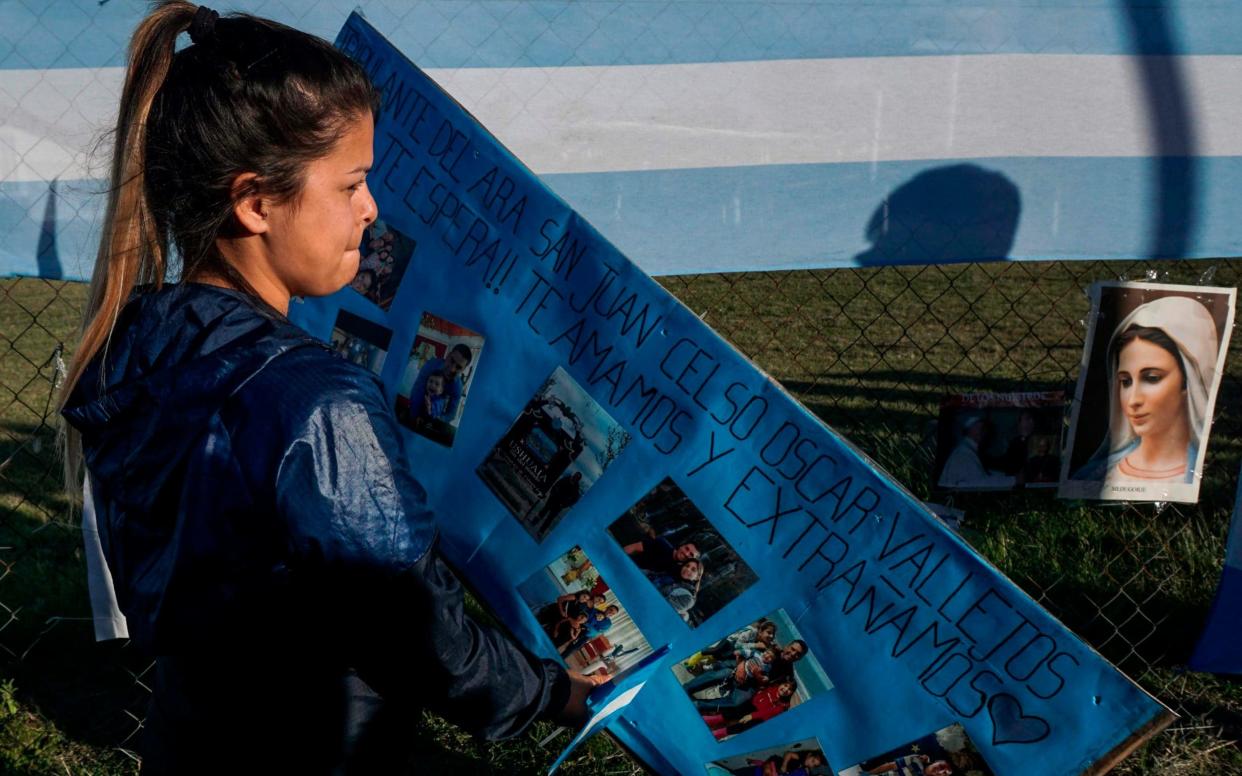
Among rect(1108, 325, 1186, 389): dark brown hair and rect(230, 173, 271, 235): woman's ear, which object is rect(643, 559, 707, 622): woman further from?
rect(1108, 325, 1186, 389): dark brown hair

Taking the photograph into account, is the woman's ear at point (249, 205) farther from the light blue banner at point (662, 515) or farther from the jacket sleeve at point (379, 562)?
the light blue banner at point (662, 515)

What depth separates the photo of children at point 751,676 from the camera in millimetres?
1615

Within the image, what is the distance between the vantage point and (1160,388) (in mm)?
3055

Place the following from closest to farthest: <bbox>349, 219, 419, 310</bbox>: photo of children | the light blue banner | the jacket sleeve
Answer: the jacket sleeve < the light blue banner < <bbox>349, 219, 419, 310</bbox>: photo of children

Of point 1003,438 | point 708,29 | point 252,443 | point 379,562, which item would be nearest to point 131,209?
point 252,443

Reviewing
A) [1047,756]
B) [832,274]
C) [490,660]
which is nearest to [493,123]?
[490,660]

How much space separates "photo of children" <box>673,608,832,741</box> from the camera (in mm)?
1615

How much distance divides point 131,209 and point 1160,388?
104 inches

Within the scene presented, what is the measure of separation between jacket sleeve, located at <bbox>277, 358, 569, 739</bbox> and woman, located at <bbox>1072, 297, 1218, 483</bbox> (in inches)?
88.6

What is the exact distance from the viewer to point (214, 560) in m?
1.27

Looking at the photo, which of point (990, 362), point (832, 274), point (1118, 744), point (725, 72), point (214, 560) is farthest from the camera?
point (832, 274)

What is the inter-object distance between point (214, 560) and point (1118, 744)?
1089 millimetres

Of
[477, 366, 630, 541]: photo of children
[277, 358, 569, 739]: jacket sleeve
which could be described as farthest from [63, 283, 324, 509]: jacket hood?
[477, 366, 630, 541]: photo of children

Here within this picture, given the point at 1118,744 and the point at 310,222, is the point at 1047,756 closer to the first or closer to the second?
the point at 1118,744
